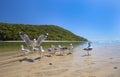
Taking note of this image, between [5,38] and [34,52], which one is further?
[5,38]

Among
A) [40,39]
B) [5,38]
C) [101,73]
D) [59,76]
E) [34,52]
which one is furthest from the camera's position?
[5,38]

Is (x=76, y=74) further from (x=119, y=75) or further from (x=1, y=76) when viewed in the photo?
(x=1, y=76)

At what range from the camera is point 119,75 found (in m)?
8.63

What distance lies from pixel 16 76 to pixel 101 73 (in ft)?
12.5

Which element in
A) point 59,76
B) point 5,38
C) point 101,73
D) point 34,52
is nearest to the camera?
point 59,76

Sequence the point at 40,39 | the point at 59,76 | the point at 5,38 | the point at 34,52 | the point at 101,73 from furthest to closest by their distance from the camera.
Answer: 1. the point at 5,38
2. the point at 34,52
3. the point at 40,39
4. the point at 101,73
5. the point at 59,76

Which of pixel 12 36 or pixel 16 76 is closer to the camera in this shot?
pixel 16 76

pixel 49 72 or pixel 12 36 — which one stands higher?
pixel 12 36

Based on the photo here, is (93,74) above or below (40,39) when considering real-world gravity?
below

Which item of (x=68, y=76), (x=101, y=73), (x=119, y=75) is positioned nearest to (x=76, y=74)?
(x=68, y=76)

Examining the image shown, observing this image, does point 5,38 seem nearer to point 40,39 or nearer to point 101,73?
point 40,39

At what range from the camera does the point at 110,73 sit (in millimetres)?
9062

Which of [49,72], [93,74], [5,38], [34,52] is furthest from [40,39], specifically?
[5,38]

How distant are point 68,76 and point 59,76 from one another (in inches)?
15.0
